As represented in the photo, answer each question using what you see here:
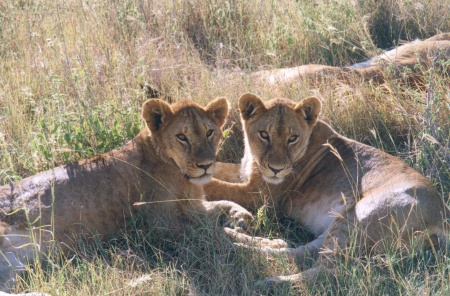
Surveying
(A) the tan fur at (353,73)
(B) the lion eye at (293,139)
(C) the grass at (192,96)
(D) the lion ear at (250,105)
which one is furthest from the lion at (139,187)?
(A) the tan fur at (353,73)

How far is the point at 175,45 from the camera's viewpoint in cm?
776

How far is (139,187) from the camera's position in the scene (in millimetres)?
5242

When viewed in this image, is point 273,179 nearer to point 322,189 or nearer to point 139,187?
→ point 322,189

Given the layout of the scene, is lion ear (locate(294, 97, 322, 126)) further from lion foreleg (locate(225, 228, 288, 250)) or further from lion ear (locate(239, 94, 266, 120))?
lion foreleg (locate(225, 228, 288, 250))

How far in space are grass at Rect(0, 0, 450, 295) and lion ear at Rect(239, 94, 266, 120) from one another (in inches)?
28.0

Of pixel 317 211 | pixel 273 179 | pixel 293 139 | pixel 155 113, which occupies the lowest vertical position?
pixel 317 211

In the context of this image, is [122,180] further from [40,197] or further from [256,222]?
[256,222]

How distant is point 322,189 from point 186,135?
1.15 m

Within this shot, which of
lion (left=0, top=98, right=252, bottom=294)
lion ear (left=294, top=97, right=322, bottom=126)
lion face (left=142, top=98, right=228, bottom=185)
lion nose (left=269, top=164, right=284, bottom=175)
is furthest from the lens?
lion ear (left=294, top=97, right=322, bottom=126)

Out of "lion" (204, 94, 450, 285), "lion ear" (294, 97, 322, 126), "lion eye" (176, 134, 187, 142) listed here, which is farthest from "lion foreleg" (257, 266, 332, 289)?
"lion ear" (294, 97, 322, 126)

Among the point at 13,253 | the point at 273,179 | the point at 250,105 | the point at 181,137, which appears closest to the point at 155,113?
the point at 181,137

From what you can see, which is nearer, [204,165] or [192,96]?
[204,165]

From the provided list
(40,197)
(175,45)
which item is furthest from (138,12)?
(40,197)

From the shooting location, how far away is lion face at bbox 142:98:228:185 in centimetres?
518
